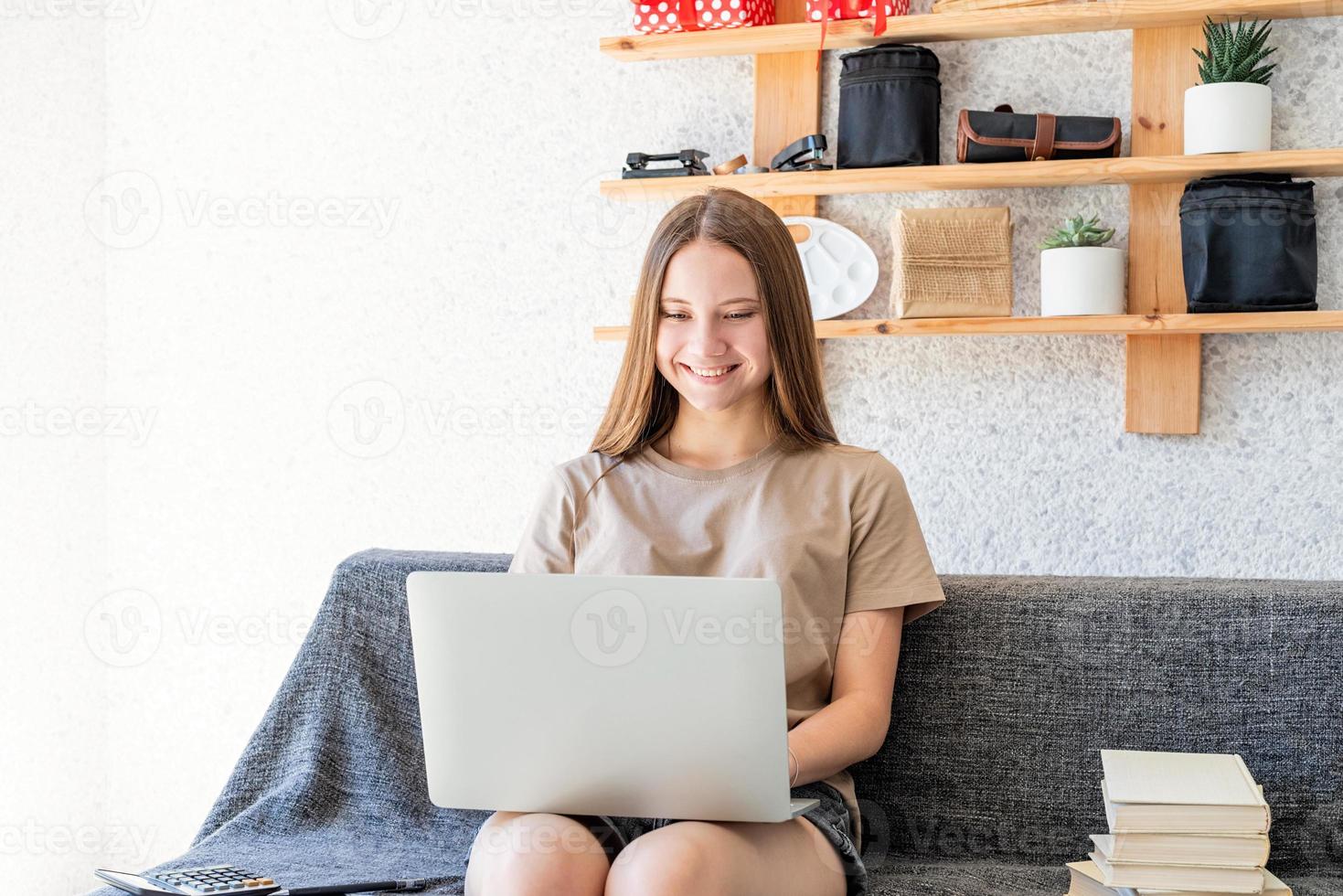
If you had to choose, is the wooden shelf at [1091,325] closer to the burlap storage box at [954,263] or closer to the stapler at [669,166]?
the burlap storage box at [954,263]

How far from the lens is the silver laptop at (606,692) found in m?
1.12

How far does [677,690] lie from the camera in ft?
3.73

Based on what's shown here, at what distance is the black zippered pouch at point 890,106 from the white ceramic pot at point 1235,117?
1.54 ft

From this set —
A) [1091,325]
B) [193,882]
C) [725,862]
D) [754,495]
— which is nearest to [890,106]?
[1091,325]

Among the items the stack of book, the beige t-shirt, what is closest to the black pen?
the beige t-shirt

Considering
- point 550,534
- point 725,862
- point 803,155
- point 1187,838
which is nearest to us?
point 725,862

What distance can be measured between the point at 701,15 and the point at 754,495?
1.27 meters

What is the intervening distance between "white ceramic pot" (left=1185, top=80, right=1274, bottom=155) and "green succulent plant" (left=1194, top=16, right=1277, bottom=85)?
2cm

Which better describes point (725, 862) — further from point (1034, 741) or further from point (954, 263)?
point (954, 263)

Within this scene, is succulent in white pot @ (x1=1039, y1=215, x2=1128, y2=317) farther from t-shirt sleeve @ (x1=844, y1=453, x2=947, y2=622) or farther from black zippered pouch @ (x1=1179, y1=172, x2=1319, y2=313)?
t-shirt sleeve @ (x1=844, y1=453, x2=947, y2=622)

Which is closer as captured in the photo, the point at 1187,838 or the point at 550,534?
the point at 1187,838

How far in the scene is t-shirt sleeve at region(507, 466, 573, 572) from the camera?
155cm

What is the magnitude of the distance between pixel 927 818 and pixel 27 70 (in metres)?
2.33

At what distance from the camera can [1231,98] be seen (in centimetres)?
215
